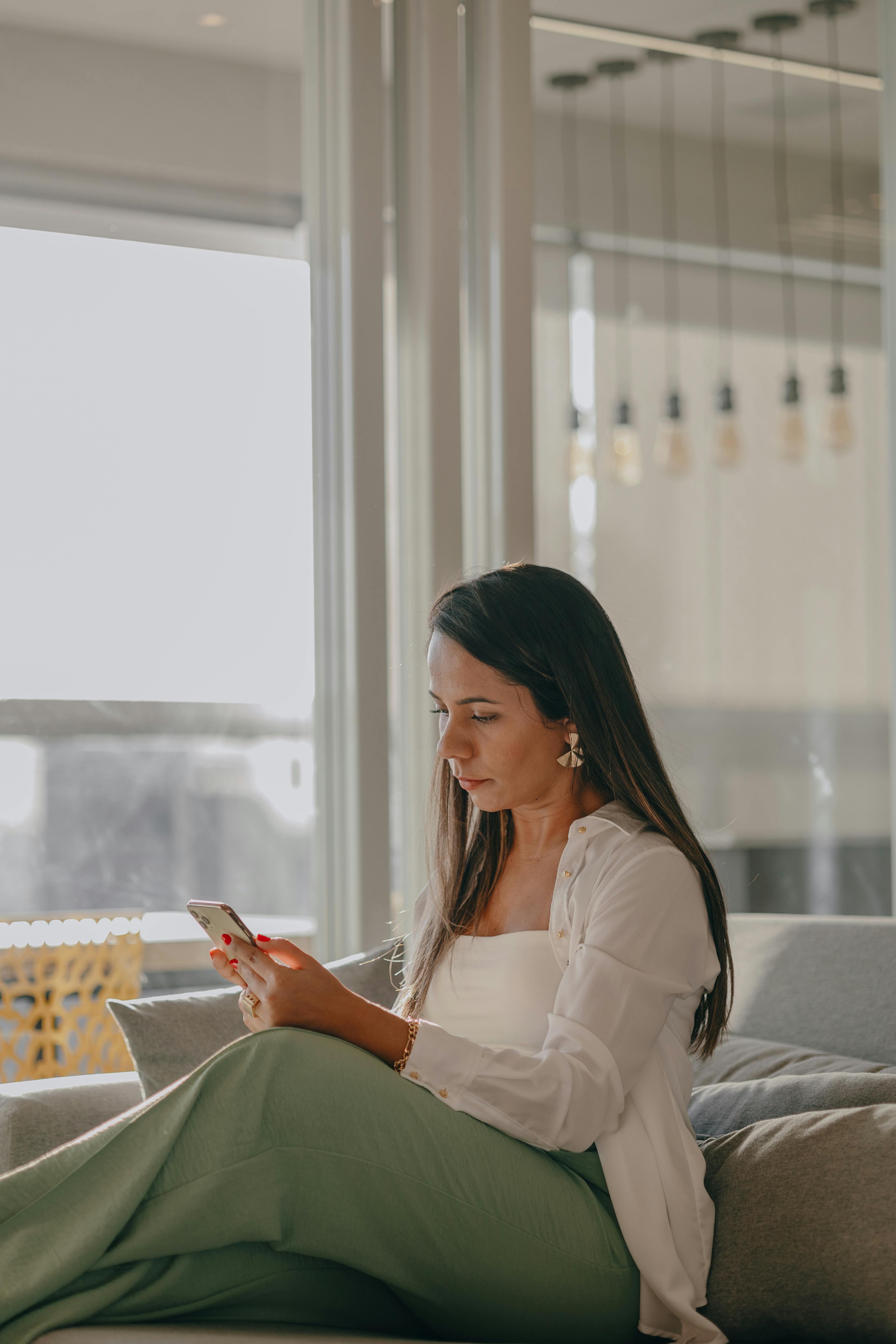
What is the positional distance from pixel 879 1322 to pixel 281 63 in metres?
2.57

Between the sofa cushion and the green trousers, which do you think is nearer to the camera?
the green trousers

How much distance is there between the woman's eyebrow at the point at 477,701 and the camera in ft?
5.83

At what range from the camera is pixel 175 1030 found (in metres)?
1.98

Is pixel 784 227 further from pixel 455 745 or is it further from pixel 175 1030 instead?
pixel 175 1030

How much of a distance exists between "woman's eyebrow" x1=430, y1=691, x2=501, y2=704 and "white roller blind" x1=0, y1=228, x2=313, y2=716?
1119mm

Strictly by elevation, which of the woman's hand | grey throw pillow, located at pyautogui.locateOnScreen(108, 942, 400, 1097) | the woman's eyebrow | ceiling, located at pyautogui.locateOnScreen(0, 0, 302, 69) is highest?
ceiling, located at pyautogui.locateOnScreen(0, 0, 302, 69)

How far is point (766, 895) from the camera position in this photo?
3482 millimetres

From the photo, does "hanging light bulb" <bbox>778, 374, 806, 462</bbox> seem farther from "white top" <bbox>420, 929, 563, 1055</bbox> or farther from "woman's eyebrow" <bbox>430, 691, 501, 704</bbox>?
"white top" <bbox>420, 929, 563, 1055</bbox>

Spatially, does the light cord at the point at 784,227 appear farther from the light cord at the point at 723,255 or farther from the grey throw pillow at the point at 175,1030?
the grey throw pillow at the point at 175,1030

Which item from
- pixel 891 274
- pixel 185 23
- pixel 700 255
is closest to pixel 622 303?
pixel 700 255

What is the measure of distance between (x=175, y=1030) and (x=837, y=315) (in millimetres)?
→ 2651

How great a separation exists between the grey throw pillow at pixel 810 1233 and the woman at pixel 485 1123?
0.04 metres

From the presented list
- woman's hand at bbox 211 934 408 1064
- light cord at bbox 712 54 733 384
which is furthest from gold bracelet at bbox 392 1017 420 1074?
light cord at bbox 712 54 733 384

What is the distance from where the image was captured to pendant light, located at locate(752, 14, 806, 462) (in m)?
3.58
